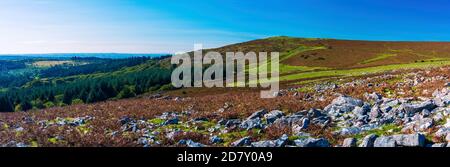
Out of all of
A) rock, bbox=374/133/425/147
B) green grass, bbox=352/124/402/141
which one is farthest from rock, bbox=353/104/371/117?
rock, bbox=374/133/425/147

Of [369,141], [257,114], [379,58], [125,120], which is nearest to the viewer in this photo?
[369,141]

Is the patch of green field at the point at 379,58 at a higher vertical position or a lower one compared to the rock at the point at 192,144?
higher

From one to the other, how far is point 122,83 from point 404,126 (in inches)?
5079

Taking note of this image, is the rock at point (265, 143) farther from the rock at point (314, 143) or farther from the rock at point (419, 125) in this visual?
the rock at point (419, 125)

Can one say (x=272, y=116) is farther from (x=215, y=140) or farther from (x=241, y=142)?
(x=241, y=142)

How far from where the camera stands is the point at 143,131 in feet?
67.2

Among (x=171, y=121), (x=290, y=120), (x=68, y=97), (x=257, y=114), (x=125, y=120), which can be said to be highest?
(x=290, y=120)

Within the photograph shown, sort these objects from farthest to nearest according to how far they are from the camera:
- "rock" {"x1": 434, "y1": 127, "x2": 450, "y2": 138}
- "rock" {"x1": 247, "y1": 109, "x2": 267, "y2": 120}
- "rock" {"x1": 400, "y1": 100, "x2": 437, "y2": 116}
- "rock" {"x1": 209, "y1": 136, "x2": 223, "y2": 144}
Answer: "rock" {"x1": 247, "y1": 109, "x2": 267, "y2": 120} < "rock" {"x1": 400, "y1": 100, "x2": 437, "y2": 116} < "rock" {"x1": 209, "y1": 136, "x2": 223, "y2": 144} < "rock" {"x1": 434, "y1": 127, "x2": 450, "y2": 138}

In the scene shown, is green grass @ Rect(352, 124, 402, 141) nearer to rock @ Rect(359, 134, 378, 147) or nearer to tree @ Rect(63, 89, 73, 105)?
rock @ Rect(359, 134, 378, 147)

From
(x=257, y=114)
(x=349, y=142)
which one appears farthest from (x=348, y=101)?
(x=349, y=142)

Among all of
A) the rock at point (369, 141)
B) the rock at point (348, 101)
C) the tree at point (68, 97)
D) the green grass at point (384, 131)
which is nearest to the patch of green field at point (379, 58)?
the tree at point (68, 97)

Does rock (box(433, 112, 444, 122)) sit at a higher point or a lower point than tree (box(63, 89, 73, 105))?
higher

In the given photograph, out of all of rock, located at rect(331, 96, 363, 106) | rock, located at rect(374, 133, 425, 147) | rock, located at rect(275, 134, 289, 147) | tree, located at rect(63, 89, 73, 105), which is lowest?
tree, located at rect(63, 89, 73, 105)
